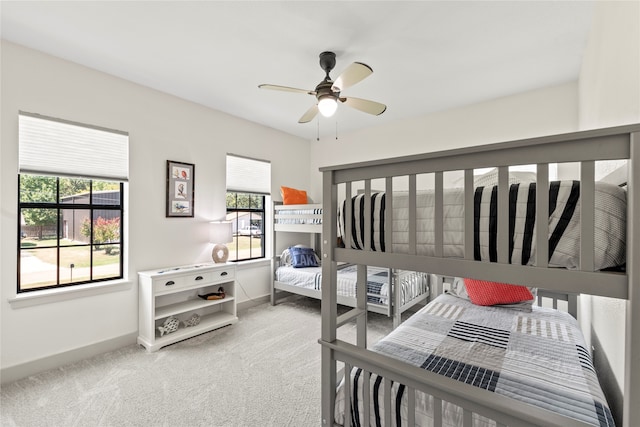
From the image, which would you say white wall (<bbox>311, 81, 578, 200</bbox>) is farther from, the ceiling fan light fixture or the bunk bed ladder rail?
the bunk bed ladder rail

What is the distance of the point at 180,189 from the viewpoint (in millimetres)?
3221

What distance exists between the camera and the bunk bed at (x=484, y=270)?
0.80m

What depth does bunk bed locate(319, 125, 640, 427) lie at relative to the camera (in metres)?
0.80

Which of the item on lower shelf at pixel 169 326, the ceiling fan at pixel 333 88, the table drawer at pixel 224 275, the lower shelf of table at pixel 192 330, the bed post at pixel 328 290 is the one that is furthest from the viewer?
the table drawer at pixel 224 275

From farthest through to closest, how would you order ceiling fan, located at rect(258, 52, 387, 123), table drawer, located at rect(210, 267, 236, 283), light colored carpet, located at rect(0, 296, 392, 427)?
table drawer, located at rect(210, 267, 236, 283), ceiling fan, located at rect(258, 52, 387, 123), light colored carpet, located at rect(0, 296, 392, 427)

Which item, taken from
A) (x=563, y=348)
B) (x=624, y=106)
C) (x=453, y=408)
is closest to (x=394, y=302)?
(x=563, y=348)

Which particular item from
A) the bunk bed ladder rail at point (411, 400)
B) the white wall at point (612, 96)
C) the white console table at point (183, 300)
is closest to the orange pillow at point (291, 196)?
the white console table at point (183, 300)

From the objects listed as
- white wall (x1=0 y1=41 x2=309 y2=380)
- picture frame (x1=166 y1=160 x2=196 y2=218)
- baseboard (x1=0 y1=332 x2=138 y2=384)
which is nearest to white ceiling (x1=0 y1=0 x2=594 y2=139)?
white wall (x1=0 y1=41 x2=309 y2=380)

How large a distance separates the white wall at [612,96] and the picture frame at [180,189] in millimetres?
3450

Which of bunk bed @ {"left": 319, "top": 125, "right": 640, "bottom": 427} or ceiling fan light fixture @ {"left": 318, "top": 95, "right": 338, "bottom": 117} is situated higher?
ceiling fan light fixture @ {"left": 318, "top": 95, "right": 338, "bottom": 117}

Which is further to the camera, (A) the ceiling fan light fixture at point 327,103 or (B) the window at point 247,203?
(B) the window at point 247,203

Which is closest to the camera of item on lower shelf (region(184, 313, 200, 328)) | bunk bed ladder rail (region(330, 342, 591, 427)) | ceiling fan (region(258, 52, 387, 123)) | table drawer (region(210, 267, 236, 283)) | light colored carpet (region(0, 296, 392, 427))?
bunk bed ladder rail (region(330, 342, 591, 427))

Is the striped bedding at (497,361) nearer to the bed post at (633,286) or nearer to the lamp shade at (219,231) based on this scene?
the bed post at (633,286)

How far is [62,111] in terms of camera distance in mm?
2426
